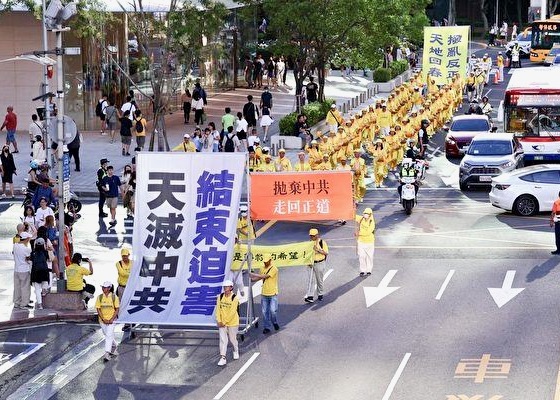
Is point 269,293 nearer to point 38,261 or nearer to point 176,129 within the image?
point 38,261

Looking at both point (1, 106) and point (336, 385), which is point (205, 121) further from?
point (336, 385)

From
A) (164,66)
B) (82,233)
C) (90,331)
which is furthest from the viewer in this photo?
(164,66)

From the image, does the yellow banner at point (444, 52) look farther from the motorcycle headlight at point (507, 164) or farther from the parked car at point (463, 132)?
the motorcycle headlight at point (507, 164)

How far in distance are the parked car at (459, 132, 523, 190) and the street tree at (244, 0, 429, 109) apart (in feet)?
38.7

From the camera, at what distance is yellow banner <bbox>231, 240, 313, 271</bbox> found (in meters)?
25.3

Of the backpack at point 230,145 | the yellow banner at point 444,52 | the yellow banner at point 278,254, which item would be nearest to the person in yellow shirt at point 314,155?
the backpack at point 230,145

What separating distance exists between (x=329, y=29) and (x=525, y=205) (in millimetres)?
17804

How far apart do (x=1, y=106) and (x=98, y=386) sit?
30634mm

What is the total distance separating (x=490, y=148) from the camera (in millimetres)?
39375

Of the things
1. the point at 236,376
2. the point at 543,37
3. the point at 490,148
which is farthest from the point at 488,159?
the point at 543,37

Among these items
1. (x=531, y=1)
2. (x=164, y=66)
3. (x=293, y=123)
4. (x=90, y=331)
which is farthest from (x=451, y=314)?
(x=531, y=1)

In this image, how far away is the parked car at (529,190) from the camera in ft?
112

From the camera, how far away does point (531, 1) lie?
91.7 meters

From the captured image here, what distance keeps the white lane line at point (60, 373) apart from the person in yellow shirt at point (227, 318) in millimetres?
2374
